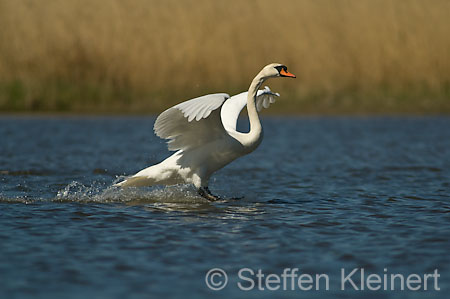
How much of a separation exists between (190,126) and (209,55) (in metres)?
10.2

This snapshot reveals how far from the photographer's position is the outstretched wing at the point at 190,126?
22.7ft

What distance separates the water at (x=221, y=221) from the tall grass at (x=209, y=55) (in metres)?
4.46

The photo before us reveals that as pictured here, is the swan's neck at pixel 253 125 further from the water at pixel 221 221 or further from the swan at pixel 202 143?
the water at pixel 221 221

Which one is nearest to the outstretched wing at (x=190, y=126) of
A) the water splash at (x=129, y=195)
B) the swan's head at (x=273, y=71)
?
the water splash at (x=129, y=195)

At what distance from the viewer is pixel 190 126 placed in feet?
25.2

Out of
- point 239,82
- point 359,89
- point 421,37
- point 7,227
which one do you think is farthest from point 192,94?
point 7,227

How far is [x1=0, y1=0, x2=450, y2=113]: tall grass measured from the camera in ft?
57.2

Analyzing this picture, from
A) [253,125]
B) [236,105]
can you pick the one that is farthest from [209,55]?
[253,125]

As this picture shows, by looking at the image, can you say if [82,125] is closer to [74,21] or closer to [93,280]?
[74,21]

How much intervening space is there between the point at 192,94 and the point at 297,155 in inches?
215

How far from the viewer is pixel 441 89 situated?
18.2 m

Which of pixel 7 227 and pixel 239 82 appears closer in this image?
pixel 7 227

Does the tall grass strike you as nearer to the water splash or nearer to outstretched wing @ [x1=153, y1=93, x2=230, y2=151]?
the water splash

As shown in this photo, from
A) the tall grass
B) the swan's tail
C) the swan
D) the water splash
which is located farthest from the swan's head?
the tall grass
